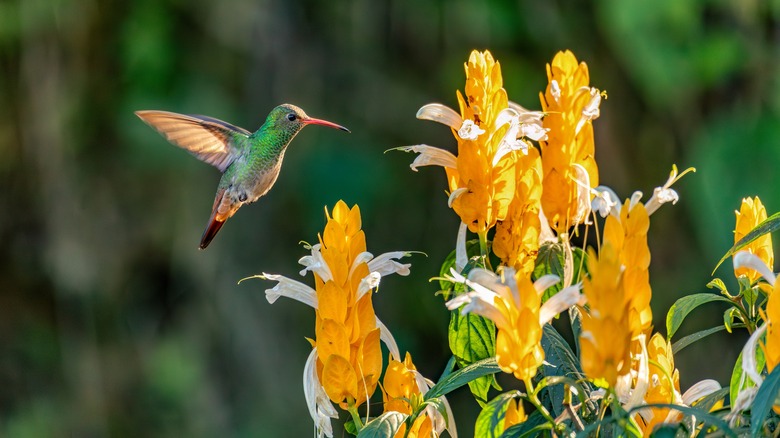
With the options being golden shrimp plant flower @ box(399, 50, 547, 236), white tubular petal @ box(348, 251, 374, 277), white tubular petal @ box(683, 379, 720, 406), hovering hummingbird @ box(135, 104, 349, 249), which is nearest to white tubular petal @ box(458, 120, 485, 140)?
golden shrimp plant flower @ box(399, 50, 547, 236)

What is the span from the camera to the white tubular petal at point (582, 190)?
757 millimetres

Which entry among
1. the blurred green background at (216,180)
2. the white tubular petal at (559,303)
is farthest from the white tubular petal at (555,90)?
the blurred green background at (216,180)

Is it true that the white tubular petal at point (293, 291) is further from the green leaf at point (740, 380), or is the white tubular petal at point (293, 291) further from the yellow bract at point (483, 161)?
the green leaf at point (740, 380)

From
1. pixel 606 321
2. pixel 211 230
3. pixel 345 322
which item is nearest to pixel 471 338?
pixel 345 322

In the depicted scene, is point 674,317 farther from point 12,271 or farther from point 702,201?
point 12,271

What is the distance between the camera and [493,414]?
623 millimetres

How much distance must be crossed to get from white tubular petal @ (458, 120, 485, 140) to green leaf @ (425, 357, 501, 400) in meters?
0.16

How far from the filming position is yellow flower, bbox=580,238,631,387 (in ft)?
1.77

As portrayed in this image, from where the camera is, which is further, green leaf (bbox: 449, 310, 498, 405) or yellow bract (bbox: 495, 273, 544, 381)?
green leaf (bbox: 449, 310, 498, 405)

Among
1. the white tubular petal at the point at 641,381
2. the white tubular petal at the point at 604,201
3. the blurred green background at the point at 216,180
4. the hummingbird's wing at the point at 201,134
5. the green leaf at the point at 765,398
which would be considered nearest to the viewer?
the green leaf at the point at 765,398

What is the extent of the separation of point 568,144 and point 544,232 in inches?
2.7

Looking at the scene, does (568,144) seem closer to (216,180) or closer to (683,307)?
(683,307)

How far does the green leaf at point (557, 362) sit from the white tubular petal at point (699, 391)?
0.21 ft

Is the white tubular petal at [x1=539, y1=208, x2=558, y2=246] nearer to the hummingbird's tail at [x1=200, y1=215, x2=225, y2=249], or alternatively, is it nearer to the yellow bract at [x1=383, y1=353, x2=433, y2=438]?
the yellow bract at [x1=383, y1=353, x2=433, y2=438]
